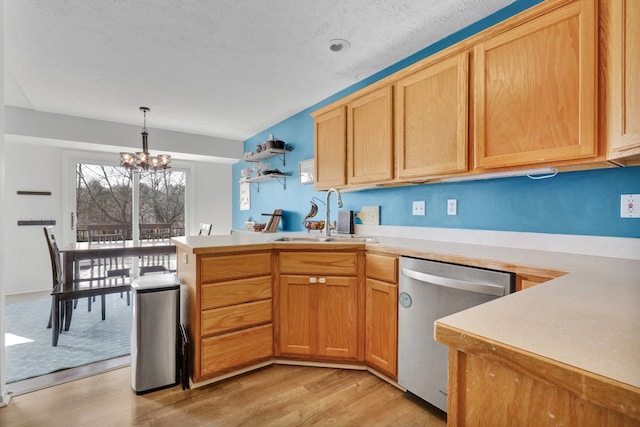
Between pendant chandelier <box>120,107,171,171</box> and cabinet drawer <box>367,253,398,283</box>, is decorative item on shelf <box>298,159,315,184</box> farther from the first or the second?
cabinet drawer <box>367,253,398,283</box>

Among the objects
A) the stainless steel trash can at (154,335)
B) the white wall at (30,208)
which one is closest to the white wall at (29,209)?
the white wall at (30,208)

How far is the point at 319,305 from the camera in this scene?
221 cm

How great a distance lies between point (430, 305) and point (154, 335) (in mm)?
1679

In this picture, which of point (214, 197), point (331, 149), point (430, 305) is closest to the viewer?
point (430, 305)

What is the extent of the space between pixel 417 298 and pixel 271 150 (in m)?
2.84

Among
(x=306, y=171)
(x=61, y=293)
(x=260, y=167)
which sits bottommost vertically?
(x=61, y=293)

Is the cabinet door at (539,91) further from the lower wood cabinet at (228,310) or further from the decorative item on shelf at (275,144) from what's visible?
the decorative item on shelf at (275,144)

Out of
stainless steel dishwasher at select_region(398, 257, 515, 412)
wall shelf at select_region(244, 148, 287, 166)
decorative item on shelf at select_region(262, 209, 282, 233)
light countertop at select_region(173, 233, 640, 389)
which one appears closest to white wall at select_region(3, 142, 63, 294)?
wall shelf at select_region(244, 148, 287, 166)

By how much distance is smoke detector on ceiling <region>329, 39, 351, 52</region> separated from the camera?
232 cm

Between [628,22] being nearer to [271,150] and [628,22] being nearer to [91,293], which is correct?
[271,150]

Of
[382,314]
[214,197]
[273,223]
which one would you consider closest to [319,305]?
[382,314]

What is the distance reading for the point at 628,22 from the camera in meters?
1.21

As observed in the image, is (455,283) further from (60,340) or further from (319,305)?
(60,340)

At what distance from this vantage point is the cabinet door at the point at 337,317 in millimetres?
2162
